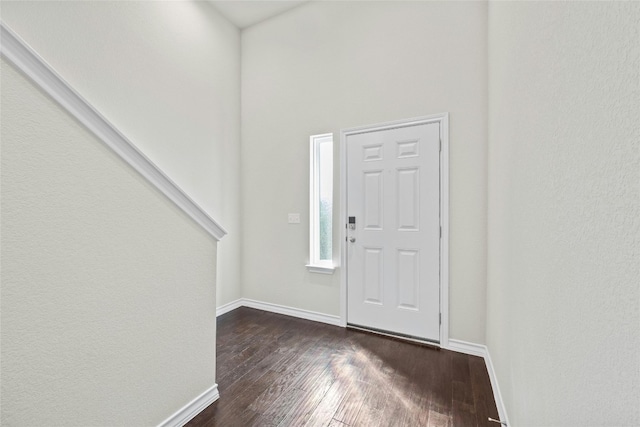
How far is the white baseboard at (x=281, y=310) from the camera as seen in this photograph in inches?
117

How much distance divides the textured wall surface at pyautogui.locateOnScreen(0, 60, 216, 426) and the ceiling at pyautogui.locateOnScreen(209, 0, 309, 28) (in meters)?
2.88

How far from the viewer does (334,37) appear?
117 inches

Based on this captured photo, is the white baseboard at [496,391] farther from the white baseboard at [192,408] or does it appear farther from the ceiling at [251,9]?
the ceiling at [251,9]

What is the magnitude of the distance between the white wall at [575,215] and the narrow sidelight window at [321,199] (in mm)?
1943

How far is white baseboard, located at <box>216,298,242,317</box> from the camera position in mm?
3213

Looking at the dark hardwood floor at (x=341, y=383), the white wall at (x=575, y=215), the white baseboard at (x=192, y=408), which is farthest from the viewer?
the dark hardwood floor at (x=341, y=383)

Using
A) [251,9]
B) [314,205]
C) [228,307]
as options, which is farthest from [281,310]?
[251,9]

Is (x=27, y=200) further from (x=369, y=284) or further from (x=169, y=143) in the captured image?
(x=369, y=284)

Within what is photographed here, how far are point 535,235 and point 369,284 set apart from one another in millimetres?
1896

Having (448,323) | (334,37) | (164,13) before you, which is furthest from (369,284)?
(164,13)

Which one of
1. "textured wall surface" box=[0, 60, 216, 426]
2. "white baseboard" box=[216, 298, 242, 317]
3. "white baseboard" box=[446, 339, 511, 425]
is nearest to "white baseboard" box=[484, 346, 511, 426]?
"white baseboard" box=[446, 339, 511, 425]

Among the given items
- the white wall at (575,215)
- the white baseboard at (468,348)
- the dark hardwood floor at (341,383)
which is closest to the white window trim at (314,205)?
the dark hardwood floor at (341,383)

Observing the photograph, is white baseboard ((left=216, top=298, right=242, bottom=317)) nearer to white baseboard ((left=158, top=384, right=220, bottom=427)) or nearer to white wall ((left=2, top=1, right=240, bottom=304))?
white wall ((left=2, top=1, right=240, bottom=304))

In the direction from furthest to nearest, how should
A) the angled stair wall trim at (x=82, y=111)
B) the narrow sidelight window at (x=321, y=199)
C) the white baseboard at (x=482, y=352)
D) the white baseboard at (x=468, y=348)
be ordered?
the narrow sidelight window at (x=321, y=199), the white baseboard at (x=468, y=348), the white baseboard at (x=482, y=352), the angled stair wall trim at (x=82, y=111)
